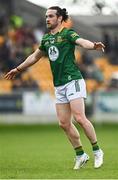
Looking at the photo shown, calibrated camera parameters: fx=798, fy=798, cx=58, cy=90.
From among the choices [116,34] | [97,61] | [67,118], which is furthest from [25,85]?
[67,118]

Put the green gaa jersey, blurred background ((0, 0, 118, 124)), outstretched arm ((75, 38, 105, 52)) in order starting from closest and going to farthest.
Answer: outstretched arm ((75, 38, 105, 52)), the green gaa jersey, blurred background ((0, 0, 118, 124))

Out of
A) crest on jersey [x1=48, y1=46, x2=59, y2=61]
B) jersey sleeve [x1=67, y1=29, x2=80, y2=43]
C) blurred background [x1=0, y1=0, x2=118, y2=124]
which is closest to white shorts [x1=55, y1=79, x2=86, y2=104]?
crest on jersey [x1=48, y1=46, x2=59, y2=61]

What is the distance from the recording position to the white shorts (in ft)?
39.7

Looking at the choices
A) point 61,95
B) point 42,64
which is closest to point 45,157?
point 61,95

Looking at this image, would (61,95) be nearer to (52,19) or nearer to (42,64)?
(52,19)

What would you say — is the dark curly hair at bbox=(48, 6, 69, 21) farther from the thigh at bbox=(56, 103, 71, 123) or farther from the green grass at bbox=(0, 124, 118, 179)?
the green grass at bbox=(0, 124, 118, 179)

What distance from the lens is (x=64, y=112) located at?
486 inches

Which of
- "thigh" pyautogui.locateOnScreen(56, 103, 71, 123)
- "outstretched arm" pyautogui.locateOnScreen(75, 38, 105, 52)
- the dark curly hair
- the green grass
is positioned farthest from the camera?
"thigh" pyautogui.locateOnScreen(56, 103, 71, 123)

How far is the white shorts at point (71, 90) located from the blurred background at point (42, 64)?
1687 centimetres

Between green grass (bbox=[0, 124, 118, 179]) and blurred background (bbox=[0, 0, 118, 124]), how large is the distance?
415 cm

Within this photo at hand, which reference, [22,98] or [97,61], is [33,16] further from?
[22,98]

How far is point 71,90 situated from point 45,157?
311 centimetres

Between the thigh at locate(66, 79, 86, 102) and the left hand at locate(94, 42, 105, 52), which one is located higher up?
the left hand at locate(94, 42, 105, 52)

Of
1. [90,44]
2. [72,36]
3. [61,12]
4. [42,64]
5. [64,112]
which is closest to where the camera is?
[90,44]
